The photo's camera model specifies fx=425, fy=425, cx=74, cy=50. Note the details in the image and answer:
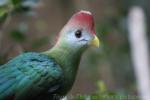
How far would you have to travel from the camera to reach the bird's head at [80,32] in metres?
1.31

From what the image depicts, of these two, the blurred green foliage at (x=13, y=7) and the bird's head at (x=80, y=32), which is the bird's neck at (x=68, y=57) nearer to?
the bird's head at (x=80, y=32)

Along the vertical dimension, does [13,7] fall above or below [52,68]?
above

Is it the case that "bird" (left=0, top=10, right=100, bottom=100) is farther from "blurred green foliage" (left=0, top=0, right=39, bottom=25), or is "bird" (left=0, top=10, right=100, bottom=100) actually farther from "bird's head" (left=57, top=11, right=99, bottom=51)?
"blurred green foliage" (left=0, top=0, right=39, bottom=25)

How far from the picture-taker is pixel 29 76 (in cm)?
126

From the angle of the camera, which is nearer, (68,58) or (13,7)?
(68,58)

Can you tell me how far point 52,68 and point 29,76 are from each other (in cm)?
7

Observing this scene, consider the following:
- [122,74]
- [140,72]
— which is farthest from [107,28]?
[140,72]

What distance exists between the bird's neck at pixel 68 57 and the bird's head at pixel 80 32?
0.02 metres

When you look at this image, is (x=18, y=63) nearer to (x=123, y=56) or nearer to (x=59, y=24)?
(x=123, y=56)

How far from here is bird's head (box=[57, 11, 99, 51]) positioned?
4.31 feet

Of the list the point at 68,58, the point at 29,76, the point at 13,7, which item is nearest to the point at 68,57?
the point at 68,58

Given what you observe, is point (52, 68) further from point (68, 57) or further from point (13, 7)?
point (13, 7)

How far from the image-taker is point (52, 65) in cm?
128

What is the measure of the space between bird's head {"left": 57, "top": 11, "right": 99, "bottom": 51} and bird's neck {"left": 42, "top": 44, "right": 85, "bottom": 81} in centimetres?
2
